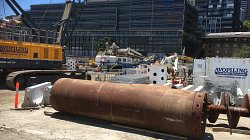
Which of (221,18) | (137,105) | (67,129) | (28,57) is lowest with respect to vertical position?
(67,129)

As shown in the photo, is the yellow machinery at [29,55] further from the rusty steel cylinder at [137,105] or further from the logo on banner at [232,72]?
the logo on banner at [232,72]

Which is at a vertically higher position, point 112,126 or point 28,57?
point 28,57

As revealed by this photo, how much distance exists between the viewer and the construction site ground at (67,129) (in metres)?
8.84

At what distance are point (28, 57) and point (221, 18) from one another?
171384 mm

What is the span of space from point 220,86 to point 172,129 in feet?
27.3

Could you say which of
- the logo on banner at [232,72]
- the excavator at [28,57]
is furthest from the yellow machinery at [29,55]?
the logo on banner at [232,72]

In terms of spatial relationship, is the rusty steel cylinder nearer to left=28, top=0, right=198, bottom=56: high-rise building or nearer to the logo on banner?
the logo on banner

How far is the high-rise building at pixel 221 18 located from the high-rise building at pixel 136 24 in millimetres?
37038

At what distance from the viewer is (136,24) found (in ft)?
436

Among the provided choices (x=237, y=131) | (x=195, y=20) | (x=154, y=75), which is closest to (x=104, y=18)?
(x=195, y=20)

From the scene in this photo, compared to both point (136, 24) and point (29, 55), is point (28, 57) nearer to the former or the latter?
point (29, 55)

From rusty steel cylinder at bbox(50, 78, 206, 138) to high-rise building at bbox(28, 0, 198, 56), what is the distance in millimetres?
105621

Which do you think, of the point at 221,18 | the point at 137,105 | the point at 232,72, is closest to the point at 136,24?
the point at 221,18

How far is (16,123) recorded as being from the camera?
32.9ft
